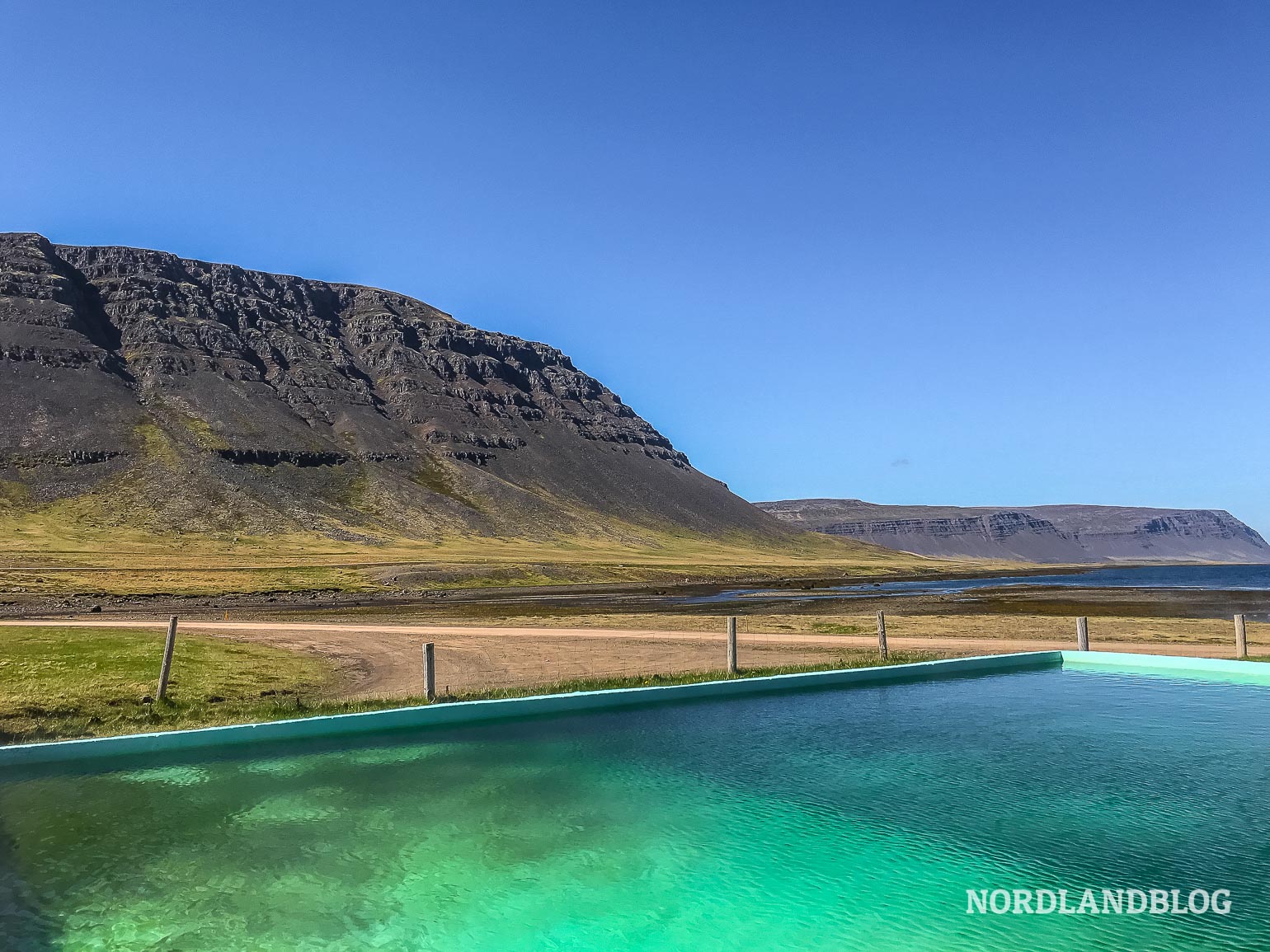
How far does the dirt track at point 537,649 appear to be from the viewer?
28547 millimetres

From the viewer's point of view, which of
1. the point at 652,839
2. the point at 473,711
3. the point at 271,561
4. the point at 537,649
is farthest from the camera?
the point at 271,561

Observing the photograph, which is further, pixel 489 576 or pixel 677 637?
Answer: pixel 489 576

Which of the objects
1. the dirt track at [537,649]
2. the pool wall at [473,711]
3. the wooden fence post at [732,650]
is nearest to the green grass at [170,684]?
the wooden fence post at [732,650]

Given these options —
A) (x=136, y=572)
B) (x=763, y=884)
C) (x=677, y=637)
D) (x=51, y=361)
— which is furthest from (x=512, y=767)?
(x=51, y=361)

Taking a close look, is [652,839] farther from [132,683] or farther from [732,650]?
[132,683]

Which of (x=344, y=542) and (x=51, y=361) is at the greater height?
(x=51, y=361)

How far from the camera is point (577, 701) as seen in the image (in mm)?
21766

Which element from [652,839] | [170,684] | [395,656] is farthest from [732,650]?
[170,684]

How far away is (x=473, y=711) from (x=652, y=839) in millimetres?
8857

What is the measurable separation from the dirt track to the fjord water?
28.8ft

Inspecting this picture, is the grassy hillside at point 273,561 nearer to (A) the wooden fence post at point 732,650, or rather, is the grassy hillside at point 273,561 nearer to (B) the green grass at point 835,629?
(B) the green grass at point 835,629

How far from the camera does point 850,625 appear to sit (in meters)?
47.3

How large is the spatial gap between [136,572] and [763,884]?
101566 millimetres

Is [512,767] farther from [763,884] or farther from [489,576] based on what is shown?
[489,576]
